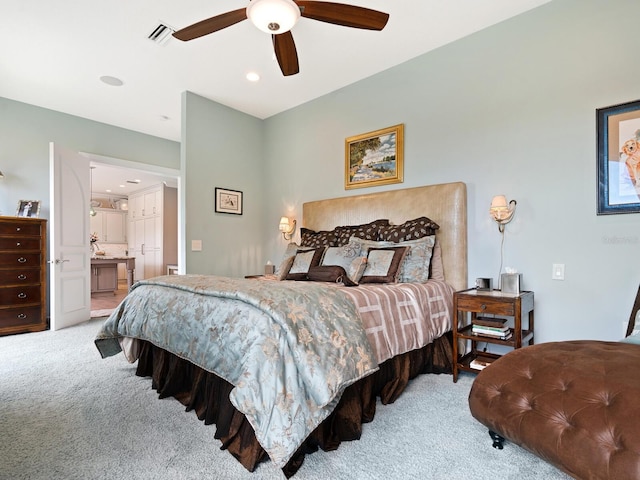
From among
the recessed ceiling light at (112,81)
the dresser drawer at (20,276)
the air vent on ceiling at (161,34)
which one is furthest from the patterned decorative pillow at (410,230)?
the dresser drawer at (20,276)

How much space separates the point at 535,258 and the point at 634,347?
109 centimetres

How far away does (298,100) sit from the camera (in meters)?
4.21

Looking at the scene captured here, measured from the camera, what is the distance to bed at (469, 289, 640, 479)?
42.6 inches

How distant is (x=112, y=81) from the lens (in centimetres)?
366

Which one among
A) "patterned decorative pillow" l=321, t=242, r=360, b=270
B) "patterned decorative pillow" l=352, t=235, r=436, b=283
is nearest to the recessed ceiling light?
"patterned decorative pillow" l=321, t=242, r=360, b=270

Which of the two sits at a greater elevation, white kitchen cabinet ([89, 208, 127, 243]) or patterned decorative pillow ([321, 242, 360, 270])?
white kitchen cabinet ([89, 208, 127, 243])

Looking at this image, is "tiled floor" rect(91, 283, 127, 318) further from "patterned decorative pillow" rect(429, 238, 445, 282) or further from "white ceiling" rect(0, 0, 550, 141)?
"patterned decorative pillow" rect(429, 238, 445, 282)

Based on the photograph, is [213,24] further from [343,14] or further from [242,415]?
[242,415]

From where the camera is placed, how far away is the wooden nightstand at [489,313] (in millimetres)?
2160

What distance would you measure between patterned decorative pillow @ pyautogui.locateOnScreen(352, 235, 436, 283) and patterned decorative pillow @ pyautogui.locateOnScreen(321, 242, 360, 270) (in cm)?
42

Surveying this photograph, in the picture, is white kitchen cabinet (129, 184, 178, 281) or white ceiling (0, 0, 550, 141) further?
white kitchen cabinet (129, 184, 178, 281)

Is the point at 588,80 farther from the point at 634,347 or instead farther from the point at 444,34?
the point at 634,347

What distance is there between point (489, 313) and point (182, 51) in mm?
3498

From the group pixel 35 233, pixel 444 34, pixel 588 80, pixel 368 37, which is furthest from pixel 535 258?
pixel 35 233
